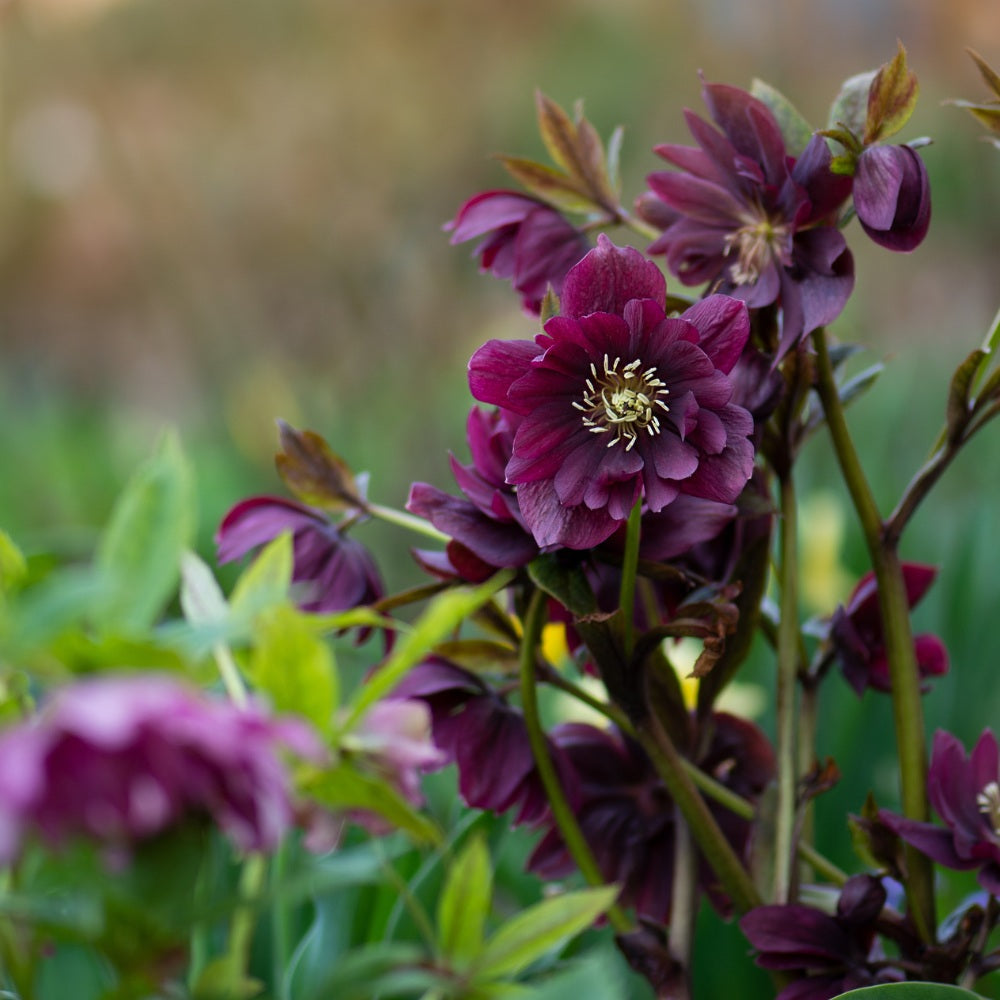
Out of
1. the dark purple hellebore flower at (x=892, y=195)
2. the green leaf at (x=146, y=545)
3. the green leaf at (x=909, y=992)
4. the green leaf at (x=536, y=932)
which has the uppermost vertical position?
the dark purple hellebore flower at (x=892, y=195)

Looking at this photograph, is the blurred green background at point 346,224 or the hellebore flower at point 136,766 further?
the blurred green background at point 346,224

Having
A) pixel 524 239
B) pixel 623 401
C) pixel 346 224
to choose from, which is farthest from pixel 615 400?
pixel 346 224

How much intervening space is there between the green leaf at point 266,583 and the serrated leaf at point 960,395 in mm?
213

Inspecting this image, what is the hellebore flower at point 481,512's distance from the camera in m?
0.31

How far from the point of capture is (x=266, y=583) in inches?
8.2

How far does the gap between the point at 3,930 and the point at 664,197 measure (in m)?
0.26

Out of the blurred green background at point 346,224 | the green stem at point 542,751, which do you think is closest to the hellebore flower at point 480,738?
A: the green stem at point 542,751

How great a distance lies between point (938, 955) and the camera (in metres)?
0.34

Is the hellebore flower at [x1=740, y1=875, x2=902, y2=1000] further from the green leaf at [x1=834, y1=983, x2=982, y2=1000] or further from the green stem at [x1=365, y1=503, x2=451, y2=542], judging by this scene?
the green stem at [x1=365, y1=503, x2=451, y2=542]

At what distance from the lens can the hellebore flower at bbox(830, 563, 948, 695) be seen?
39cm

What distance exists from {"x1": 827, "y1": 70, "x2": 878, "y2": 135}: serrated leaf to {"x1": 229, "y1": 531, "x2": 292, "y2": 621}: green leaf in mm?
219

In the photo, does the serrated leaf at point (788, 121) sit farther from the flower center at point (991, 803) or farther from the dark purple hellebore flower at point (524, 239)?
the flower center at point (991, 803)

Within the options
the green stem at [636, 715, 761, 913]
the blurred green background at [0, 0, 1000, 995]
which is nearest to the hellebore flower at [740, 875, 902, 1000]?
the green stem at [636, 715, 761, 913]

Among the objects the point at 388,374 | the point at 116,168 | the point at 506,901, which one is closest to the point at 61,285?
the point at 116,168
